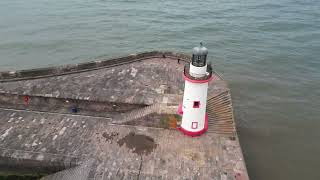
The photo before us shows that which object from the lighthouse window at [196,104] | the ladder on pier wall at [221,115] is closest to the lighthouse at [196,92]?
the lighthouse window at [196,104]

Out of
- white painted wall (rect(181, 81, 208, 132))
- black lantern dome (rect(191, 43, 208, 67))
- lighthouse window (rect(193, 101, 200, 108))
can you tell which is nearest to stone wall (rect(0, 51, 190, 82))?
white painted wall (rect(181, 81, 208, 132))

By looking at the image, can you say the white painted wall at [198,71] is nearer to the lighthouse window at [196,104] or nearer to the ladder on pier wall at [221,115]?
the lighthouse window at [196,104]

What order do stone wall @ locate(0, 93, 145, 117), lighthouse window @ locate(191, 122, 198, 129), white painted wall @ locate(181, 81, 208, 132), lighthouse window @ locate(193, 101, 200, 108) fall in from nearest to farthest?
white painted wall @ locate(181, 81, 208, 132), lighthouse window @ locate(193, 101, 200, 108), lighthouse window @ locate(191, 122, 198, 129), stone wall @ locate(0, 93, 145, 117)

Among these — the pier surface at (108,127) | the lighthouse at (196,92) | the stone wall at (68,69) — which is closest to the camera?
the lighthouse at (196,92)

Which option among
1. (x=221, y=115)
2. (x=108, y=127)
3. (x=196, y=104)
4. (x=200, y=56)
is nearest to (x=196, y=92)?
(x=196, y=104)

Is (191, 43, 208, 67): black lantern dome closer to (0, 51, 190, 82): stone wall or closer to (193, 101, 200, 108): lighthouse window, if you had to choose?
(193, 101, 200, 108): lighthouse window

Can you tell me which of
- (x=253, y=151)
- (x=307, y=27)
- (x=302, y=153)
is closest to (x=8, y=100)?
(x=253, y=151)

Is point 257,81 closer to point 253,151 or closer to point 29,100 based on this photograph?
point 253,151
